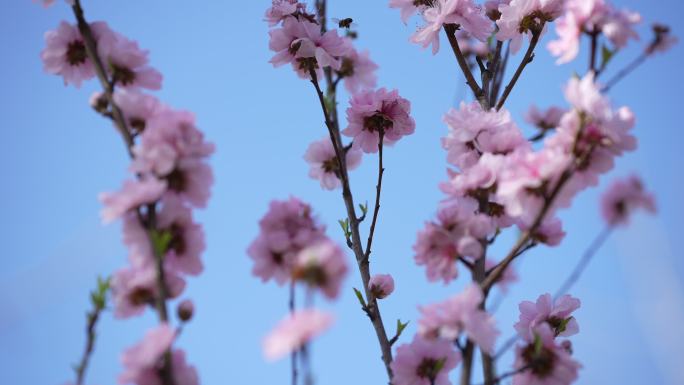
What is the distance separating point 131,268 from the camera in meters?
1.68

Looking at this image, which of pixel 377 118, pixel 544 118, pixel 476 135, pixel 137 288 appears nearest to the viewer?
pixel 137 288

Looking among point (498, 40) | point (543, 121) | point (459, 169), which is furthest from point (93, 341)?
point (543, 121)

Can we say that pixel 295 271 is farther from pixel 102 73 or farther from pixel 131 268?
pixel 102 73

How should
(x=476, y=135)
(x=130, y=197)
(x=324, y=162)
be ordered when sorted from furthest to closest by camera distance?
(x=324, y=162)
(x=476, y=135)
(x=130, y=197)

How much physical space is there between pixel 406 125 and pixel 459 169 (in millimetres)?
609

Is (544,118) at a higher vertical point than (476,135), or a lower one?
higher

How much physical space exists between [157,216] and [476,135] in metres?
1.13

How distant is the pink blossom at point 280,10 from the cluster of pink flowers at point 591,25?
1196 millimetres

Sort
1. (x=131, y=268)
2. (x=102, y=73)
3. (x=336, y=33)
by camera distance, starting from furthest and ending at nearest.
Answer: (x=336, y=33) → (x=102, y=73) → (x=131, y=268)

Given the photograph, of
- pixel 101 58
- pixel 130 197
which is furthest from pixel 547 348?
pixel 101 58

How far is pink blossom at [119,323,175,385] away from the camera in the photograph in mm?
1478

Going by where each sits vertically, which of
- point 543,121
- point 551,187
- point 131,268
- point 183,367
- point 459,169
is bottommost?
point 183,367

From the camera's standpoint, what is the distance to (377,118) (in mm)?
2824

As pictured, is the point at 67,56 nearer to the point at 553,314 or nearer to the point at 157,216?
the point at 157,216
